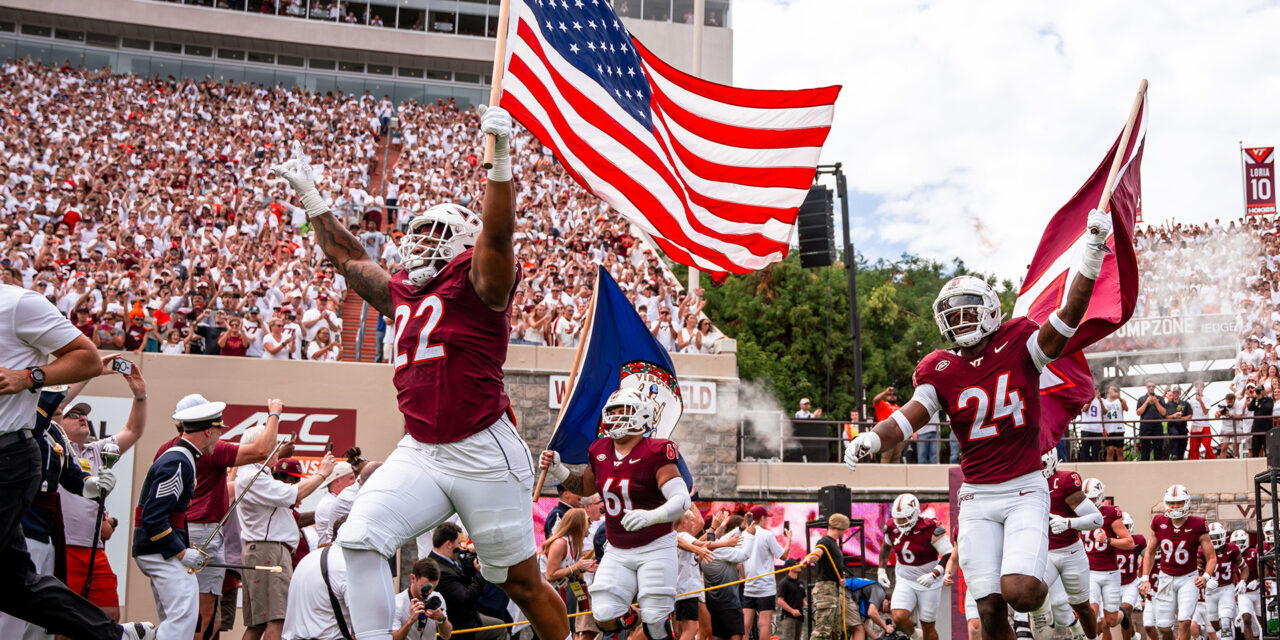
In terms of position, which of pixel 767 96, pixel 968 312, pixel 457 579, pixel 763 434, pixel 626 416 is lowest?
pixel 457 579

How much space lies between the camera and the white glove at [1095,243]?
743 cm

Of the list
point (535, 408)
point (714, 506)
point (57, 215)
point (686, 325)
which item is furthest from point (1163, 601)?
point (57, 215)

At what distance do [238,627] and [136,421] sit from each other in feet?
27.3

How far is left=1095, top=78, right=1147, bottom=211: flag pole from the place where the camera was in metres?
8.23

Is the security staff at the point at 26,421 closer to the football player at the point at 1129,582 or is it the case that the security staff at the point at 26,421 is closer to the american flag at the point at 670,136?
the american flag at the point at 670,136

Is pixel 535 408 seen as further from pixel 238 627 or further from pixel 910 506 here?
pixel 910 506

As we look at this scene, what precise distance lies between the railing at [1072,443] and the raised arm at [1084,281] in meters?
13.0

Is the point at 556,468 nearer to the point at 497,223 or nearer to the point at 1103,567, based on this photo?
the point at 497,223

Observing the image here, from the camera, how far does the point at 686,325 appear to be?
67.2 ft

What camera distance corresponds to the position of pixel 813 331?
136ft

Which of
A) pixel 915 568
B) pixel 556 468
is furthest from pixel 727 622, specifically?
pixel 556 468

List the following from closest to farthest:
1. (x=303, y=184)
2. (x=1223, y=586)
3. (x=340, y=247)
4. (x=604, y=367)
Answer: (x=303, y=184)
(x=340, y=247)
(x=604, y=367)
(x=1223, y=586)

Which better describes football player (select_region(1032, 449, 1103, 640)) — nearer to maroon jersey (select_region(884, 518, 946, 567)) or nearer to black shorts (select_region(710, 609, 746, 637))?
maroon jersey (select_region(884, 518, 946, 567))

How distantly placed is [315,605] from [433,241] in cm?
373
